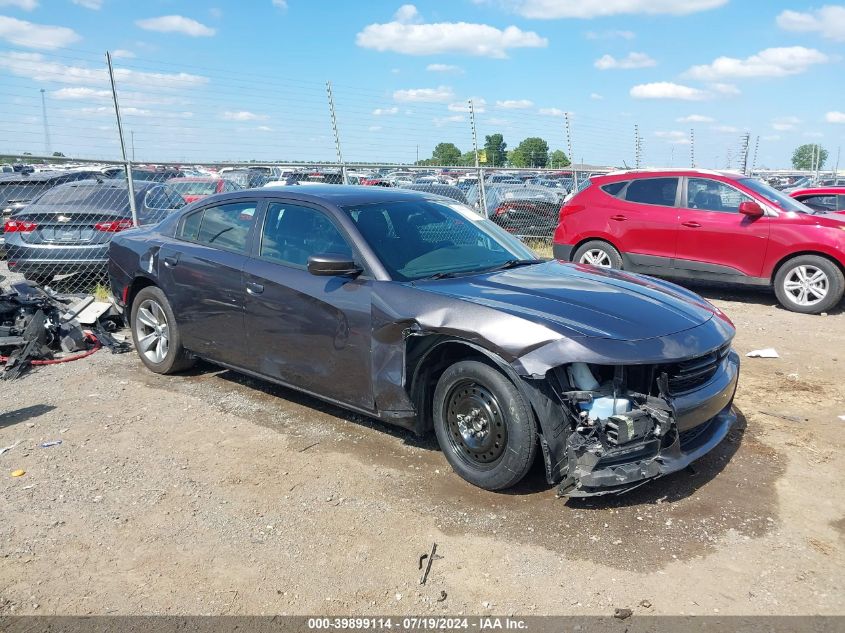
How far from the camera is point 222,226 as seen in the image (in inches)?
215

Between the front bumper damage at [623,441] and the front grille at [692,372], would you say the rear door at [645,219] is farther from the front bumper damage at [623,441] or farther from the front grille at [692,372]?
the front bumper damage at [623,441]

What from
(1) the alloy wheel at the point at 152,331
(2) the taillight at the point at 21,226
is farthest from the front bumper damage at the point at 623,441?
(2) the taillight at the point at 21,226

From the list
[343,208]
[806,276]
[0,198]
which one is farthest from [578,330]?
[0,198]

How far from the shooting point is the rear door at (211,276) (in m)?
5.16

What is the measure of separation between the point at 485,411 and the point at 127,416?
288cm

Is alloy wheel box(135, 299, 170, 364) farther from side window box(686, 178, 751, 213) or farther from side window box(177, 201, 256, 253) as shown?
side window box(686, 178, 751, 213)

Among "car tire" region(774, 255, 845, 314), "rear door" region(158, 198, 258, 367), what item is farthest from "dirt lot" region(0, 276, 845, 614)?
"car tire" region(774, 255, 845, 314)

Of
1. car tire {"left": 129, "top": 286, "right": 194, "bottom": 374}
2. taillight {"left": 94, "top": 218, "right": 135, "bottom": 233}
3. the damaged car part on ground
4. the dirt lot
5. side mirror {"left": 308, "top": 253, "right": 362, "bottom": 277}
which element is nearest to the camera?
the dirt lot

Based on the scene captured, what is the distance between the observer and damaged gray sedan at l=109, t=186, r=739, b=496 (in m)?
3.52

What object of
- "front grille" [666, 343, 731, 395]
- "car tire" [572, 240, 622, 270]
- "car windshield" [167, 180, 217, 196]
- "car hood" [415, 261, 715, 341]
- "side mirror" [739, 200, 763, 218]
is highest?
Result: "car windshield" [167, 180, 217, 196]

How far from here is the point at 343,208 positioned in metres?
4.70

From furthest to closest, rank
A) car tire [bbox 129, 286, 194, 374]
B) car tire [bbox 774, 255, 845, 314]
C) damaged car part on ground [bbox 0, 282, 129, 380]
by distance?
car tire [bbox 774, 255, 845, 314] < damaged car part on ground [bbox 0, 282, 129, 380] < car tire [bbox 129, 286, 194, 374]

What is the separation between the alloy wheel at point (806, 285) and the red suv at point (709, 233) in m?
0.01

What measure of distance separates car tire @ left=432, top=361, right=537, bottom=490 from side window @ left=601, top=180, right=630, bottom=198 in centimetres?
688
